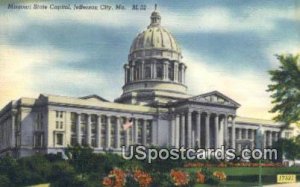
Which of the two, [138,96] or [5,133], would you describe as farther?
[138,96]

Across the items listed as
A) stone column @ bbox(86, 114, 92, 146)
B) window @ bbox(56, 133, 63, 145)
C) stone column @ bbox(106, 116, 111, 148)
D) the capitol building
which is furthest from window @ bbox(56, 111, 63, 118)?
stone column @ bbox(106, 116, 111, 148)

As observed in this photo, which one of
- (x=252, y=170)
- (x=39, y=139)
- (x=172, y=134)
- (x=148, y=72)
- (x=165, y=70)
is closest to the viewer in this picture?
(x=252, y=170)

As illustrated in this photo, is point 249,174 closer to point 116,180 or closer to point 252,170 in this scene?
point 252,170

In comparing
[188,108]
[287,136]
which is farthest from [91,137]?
[287,136]

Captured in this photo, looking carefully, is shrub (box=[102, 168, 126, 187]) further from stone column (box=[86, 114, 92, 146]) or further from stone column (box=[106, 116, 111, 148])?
stone column (box=[106, 116, 111, 148])

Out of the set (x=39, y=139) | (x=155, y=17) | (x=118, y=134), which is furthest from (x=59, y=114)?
(x=155, y=17)

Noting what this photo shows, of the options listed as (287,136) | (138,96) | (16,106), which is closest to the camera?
(287,136)

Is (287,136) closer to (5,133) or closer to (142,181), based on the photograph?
(142,181)

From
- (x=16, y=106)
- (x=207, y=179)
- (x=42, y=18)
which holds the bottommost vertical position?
(x=207, y=179)
